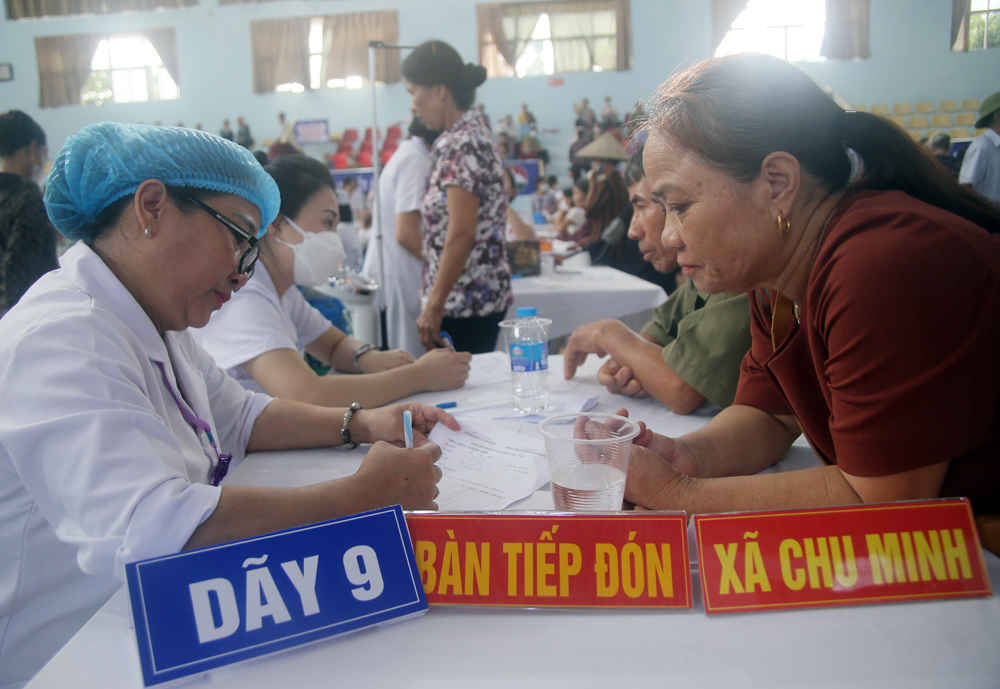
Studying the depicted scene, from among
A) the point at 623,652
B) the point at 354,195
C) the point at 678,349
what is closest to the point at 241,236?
the point at 623,652

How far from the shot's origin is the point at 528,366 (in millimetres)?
1482

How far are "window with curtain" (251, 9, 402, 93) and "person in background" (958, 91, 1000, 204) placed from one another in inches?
408

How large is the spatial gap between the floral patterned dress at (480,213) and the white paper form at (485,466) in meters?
1.34

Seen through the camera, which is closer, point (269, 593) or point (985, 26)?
point (269, 593)

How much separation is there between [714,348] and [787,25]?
36.3 ft

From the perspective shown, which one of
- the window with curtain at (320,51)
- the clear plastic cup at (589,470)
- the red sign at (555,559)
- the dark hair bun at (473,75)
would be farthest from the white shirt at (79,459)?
the window with curtain at (320,51)

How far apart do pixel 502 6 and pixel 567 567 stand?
41.7 feet

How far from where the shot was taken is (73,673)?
2.03 ft

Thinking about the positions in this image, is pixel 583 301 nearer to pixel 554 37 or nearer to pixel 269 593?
pixel 269 593

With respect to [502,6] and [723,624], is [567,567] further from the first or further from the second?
[502,6]

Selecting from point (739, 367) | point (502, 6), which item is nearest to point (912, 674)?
point (739, 367)

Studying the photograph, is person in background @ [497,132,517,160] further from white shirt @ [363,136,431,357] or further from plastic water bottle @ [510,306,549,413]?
plastic water bottle @ [510,306,549,413]

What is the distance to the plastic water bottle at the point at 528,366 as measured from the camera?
1.47 m

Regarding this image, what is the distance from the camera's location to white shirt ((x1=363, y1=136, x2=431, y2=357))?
2877 mm
